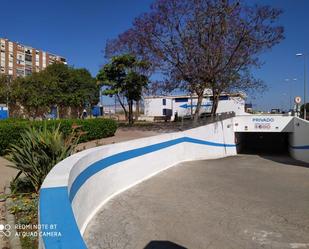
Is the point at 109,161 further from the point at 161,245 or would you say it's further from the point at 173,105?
the point at 173,105

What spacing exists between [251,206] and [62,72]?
38.3 metres

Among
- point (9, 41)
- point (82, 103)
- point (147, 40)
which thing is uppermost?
point (9, 41)

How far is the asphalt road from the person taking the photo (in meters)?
4.83

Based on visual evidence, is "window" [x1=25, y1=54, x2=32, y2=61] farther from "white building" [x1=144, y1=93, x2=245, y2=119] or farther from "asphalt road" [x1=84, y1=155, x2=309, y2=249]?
"asphalt road" [x1=84, y1=155, x2=309, y2=249]

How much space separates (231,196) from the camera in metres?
7.89

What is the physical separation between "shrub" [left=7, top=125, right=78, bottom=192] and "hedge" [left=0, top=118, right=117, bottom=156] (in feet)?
6.28

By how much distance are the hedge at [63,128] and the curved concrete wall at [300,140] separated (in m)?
Result: 12.3

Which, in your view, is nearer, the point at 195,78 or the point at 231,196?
the point at 231,196

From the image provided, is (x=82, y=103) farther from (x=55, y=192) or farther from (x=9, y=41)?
(x=9, y=41)

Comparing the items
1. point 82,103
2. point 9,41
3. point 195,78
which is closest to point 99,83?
point 195,78

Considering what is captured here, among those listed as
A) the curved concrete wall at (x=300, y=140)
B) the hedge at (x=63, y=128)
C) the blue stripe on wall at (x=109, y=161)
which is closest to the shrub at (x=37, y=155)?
the blue stripe on wall at (x=109, y=161)

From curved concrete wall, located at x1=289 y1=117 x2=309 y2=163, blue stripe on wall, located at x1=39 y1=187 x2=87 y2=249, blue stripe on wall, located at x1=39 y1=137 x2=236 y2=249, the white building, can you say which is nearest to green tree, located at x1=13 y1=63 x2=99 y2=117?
the white building

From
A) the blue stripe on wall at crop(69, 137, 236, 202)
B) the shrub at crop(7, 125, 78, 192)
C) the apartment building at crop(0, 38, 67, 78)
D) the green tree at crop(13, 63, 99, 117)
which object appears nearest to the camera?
the blue stripe on wall at crop(69, 137, 236, 202)

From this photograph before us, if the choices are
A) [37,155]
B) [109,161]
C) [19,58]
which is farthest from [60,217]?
[19,58]
